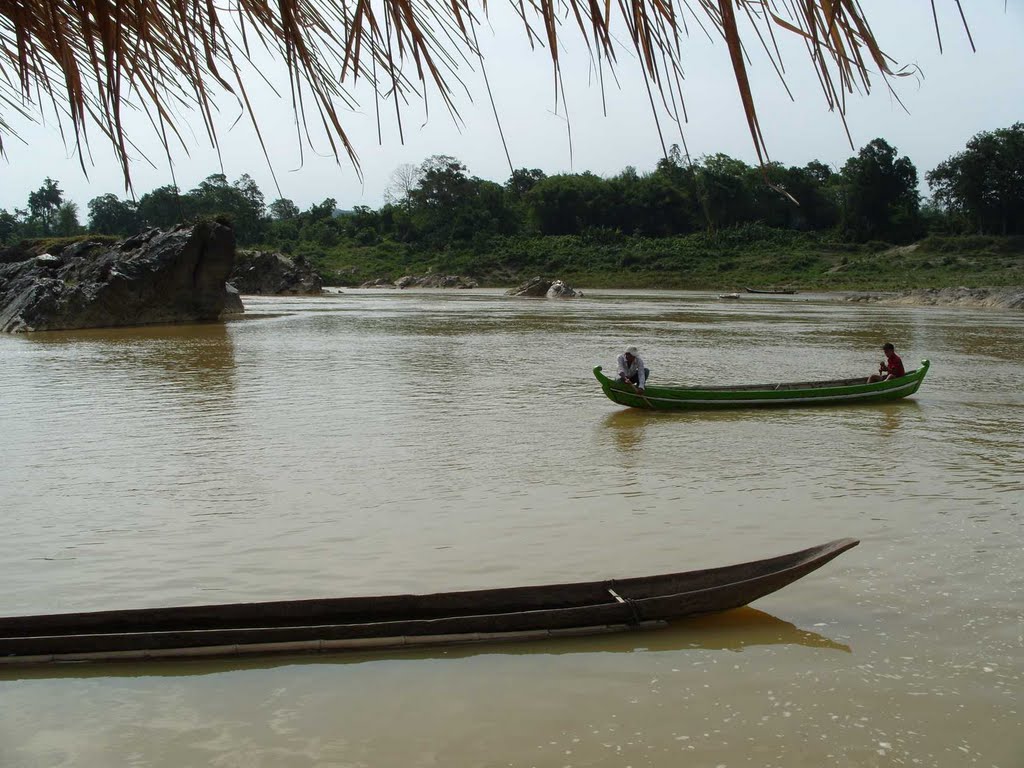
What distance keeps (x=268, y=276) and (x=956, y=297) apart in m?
37.1

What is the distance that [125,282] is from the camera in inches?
1086

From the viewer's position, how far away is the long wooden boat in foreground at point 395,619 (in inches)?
169

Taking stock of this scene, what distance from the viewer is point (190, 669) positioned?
14.7ft

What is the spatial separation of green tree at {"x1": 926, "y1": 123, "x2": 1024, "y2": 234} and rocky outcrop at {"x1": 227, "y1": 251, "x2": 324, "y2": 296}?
4242 cm

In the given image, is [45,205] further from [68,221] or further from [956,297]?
[956,297]

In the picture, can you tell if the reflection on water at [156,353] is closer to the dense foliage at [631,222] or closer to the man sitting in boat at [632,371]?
the man sitting in boat at [632,371]

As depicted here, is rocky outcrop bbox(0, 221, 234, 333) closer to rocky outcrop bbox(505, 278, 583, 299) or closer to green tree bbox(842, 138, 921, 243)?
rocky outcrop bbox(505, 278, 583, 299)

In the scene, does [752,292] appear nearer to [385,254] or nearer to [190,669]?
[385,254]

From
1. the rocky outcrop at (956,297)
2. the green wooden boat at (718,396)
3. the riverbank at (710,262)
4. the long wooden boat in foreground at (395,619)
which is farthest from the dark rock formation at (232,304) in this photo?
the riverbank at (710,262)

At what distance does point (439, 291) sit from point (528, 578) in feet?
188

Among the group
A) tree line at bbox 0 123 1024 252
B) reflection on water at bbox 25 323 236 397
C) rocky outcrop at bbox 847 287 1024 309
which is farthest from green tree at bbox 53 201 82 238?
rocky outcrop at bbox 847 287 1024 309

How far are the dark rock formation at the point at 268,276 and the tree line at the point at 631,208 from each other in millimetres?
8694

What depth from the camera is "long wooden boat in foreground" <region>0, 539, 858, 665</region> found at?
14.1ft

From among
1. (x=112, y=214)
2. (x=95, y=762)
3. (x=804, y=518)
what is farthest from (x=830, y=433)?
(x=112, y=214)
